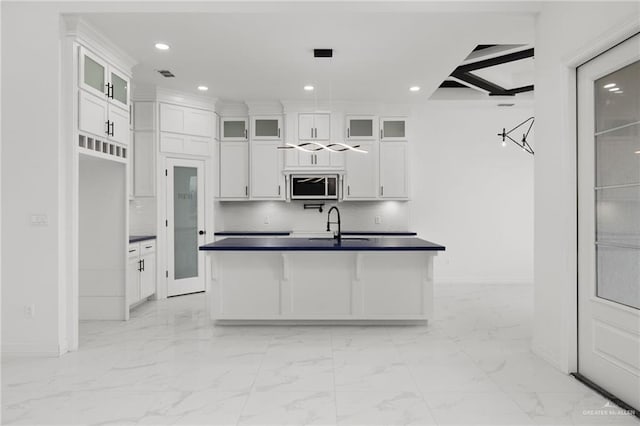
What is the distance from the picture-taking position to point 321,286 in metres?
4.30

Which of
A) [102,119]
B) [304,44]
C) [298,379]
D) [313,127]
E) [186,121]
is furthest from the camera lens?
[313,127]

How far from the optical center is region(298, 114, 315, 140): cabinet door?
21.2ft

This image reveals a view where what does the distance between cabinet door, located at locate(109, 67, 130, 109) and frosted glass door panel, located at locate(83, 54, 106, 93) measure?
0.16 meters

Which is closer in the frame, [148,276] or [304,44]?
[304,44]

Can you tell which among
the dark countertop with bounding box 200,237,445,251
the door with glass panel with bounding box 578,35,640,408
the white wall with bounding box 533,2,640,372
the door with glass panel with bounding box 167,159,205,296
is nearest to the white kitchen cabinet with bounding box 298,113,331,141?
the door with glass panel with bounding box 167,159,205,296

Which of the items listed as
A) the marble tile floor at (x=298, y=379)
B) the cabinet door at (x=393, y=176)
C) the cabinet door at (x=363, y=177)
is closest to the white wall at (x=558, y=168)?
the marble tile floor at (x=298, y=379)

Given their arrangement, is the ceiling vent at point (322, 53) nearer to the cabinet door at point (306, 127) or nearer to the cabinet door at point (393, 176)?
the cabinet door at point (306, 127)

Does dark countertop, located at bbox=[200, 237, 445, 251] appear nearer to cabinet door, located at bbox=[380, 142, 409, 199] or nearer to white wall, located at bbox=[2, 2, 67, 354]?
white wall, located at bbox=[2, 2, 67, 354]

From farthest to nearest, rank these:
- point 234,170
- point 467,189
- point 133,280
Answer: point 467,189, point 234,170, point 133,280

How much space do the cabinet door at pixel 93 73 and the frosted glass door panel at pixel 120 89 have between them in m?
0.20

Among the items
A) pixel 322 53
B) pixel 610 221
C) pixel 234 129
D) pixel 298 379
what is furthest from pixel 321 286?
pixel 234 129

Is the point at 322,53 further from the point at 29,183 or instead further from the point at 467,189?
the point at 467,189

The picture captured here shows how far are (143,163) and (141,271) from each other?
1.49 meters

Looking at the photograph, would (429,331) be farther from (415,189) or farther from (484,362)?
(415,189)
